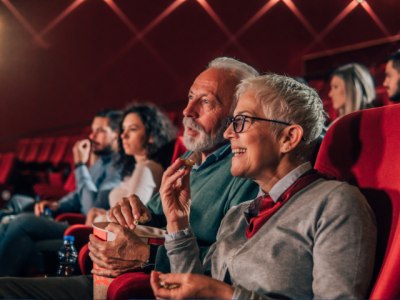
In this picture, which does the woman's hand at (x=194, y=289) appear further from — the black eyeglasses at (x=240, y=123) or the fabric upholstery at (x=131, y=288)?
the black eyeglasses at (x=240, y=123)

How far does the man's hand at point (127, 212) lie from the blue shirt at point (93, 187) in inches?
27.7

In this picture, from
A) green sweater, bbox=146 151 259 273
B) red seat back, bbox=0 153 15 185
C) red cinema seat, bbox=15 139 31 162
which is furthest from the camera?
red cinema seat, bbox=15 139 31 162

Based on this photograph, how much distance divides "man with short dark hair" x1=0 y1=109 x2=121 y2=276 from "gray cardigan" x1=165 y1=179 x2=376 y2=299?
99 centimetres

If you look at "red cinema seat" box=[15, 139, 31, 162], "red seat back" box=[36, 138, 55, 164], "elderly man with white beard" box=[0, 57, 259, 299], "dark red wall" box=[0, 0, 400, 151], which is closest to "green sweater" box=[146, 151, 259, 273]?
"elderly man with white beard" box=[0, 57, 259, 299]

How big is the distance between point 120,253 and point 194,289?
31cm

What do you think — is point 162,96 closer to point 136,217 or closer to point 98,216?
point 98,216

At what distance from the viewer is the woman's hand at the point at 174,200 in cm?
74

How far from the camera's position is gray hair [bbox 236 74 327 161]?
691mm

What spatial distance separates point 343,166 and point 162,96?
414 cm

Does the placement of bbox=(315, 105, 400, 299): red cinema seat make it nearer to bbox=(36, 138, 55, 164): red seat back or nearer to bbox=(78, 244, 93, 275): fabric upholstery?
bbox=(78, 244, 93, 275): fabric upholstery

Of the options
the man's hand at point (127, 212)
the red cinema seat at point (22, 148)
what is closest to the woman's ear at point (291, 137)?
the man's hand at point (127, 212)

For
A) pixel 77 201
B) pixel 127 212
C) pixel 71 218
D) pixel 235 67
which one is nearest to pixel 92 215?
pixel 71 218

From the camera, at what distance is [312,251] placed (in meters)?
0.56

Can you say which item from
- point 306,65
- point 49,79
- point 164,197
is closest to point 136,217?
point 164,197
